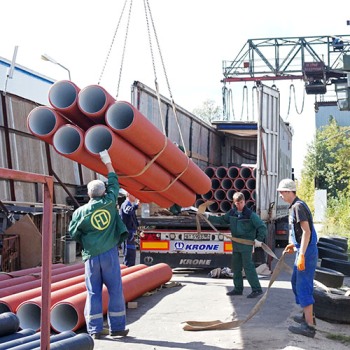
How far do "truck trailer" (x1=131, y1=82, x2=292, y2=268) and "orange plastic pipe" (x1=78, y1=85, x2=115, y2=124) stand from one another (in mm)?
3145

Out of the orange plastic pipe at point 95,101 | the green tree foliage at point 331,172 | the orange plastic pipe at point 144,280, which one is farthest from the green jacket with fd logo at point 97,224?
the green tree foliage at point 331,172

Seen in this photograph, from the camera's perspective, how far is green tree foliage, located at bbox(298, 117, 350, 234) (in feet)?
96.2

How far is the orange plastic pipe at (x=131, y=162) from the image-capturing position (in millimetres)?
7070

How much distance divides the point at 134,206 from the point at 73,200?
8171 millimetres

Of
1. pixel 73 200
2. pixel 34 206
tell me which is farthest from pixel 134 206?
pixel 73 200

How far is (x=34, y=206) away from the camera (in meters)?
16.6

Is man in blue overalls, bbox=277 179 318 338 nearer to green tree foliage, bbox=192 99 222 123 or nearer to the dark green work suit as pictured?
the dark green work suit

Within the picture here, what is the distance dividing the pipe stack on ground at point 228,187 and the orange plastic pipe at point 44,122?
5.89 meters

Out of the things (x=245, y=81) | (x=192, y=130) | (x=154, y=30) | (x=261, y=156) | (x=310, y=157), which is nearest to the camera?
(x=154, y=30)

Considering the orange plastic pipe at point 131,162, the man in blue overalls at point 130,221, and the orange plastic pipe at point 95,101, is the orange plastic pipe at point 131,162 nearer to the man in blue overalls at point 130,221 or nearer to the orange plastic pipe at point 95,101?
the orange plastic pipe at point 95,101

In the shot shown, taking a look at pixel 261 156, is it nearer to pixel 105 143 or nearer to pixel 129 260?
pixel 129 260

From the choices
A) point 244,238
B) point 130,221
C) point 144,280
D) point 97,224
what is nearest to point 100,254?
point 97,224

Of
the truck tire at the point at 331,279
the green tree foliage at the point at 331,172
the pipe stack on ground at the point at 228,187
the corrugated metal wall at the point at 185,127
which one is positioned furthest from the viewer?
the green tree foliage at the point at 331,172

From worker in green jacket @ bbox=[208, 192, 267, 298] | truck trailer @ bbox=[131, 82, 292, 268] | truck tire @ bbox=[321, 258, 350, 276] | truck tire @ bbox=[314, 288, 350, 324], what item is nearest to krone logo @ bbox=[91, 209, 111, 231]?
truck tire @ bbox=[314, 288, 350, 324]
